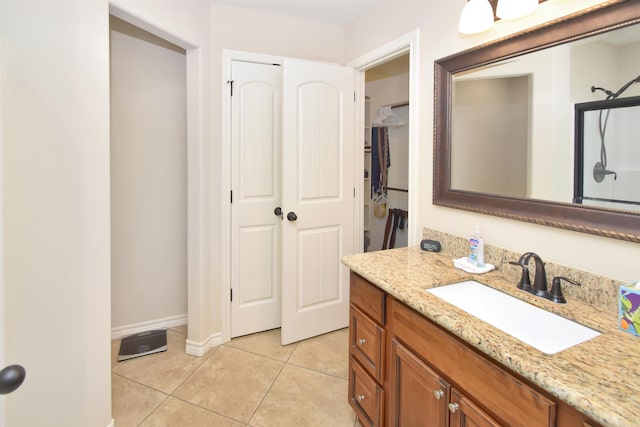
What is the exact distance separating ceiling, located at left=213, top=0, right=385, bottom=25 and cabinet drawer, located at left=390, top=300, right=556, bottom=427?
211 centimetres

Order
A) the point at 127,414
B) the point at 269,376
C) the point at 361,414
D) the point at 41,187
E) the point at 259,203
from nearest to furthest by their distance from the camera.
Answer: the point at 41,187
the point at 361,414
the point at 127,414
the point at 269,376
the point at 259,203

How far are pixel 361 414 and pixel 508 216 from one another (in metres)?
1.13

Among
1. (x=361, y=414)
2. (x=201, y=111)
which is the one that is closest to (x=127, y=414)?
(x=361, y=414)

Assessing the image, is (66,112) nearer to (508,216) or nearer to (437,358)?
(437,358)

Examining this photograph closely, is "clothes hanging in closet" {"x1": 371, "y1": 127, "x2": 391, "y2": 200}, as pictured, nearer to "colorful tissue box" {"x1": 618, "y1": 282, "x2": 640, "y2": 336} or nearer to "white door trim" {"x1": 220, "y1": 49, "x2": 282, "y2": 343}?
"white door trim" {"x1": 220, "y1": 49, "x2": 282, "y2": 343}

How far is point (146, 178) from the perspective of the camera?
8.41 ft

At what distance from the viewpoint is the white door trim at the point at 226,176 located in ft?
7.69

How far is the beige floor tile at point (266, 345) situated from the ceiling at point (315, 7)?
96.7 inches

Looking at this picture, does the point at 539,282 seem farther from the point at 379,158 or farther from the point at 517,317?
the point at 379,158

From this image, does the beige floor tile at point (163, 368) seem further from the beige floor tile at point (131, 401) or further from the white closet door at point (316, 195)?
the white closet door at point (316, 195)

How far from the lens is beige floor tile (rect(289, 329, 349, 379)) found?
2.19 meters

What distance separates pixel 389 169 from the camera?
12.6ft

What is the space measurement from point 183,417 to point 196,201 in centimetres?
128

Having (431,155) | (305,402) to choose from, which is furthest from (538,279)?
(305,402)
